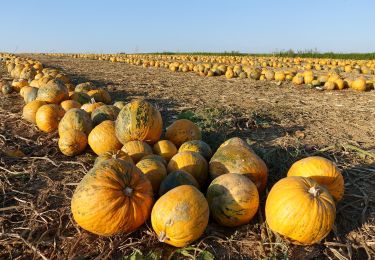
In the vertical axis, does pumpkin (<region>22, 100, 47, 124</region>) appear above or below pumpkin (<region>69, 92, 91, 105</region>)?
below

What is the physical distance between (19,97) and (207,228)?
8.03 meters

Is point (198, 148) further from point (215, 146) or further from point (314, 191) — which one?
point (314, 191)

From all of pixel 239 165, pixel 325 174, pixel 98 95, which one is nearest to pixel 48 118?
pixel 98 95

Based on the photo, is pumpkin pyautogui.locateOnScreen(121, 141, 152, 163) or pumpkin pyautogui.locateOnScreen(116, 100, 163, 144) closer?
pumpkin pyautogui.locateOnScreen(121, 141, 152, 163)

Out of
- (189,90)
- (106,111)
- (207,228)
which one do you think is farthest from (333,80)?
(207,228)

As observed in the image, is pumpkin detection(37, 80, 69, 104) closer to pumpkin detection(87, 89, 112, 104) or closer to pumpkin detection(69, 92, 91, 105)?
pumpkin detection(69, 92, 91, 105)

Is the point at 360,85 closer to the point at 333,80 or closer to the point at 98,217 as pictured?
the point at 333,80

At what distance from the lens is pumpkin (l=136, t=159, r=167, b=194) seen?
11.7 ft

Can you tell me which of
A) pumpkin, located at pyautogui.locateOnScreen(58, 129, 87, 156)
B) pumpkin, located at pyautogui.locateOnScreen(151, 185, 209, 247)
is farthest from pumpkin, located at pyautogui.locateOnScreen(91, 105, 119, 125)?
pumpkin, located at pyautogui.locateOnScreen(151, 185, 209, 247)

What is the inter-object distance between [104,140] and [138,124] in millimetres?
584

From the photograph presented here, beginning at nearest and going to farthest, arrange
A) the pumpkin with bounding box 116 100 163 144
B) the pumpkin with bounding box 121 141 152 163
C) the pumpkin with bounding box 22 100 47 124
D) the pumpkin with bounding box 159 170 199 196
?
1. the pumpkin with bounding box 159 170 199 196
2. the pumpkin with bounding box 121 141 152 163
3. the pumpkin with bounding box 116 100 163 144
4. the pumpkin with bounding box 22 100 47 124

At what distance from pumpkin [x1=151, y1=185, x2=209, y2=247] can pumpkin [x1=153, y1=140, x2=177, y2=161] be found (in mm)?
1341

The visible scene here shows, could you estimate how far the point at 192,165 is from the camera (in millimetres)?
3738

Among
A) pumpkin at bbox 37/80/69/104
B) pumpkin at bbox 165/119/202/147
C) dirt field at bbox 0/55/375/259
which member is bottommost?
dirt field at bbox 0/55/375/259
